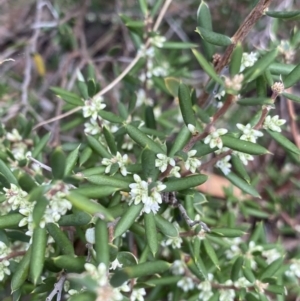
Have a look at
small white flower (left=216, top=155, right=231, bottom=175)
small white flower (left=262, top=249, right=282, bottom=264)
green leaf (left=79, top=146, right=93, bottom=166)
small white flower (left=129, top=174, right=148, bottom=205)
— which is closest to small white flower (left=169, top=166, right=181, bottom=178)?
small white flower (left=129, top=174, right=148, bottom=205)

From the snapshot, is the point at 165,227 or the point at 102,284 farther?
the point at 165,227

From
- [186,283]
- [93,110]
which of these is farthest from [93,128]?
[186,283]

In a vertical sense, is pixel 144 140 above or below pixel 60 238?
above

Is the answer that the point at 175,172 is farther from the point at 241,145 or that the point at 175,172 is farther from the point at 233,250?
the point at 233,250

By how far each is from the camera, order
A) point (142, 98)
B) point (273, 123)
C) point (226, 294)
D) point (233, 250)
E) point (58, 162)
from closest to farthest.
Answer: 1. point (58, 162)
2. point (273, 123)
3. point (226, 294)
4. point (233, 250)
5. point (142, 98)

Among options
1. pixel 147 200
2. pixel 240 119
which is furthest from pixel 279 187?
pixel 147 200

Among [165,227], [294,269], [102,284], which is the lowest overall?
[294,269]

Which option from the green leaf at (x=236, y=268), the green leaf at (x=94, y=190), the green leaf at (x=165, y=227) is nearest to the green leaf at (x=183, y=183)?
the green leaf at (x=165, y=227)
